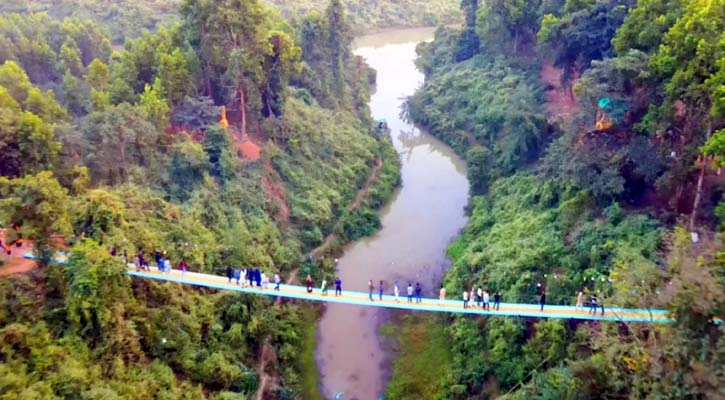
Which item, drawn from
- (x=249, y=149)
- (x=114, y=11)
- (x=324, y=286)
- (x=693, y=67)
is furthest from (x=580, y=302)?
(x=114, y=11)

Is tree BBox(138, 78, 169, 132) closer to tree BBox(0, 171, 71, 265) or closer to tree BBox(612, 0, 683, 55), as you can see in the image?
tree BBox(0, 171, 71, 265)

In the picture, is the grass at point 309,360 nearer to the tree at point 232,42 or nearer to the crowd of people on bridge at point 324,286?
the crowd of people on bridge at point 324,286

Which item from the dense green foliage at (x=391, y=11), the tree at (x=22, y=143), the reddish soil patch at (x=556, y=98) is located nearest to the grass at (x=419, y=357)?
the reddish soil patch at (x=556, y=98)

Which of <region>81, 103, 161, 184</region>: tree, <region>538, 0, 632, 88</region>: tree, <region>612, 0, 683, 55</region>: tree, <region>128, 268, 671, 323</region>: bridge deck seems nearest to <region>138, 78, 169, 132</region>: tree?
<region>81, 103, 161, 184</region>: tree

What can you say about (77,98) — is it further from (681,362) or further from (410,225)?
(681,362)

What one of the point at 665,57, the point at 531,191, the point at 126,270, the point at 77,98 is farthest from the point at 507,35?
the point at 126,270

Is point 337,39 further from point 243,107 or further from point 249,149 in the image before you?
point 249,149

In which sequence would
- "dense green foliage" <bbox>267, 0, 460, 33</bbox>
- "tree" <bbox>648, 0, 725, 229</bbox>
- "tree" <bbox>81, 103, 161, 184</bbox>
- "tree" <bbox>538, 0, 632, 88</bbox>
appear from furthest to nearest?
1. "dense green foliage" <bbox>267, 0, 460, 33</bbox>
2. "tree" <bbox>538, 0, 632, 88</bbox>
3. "tree" <bbox>81, 103, 161, 184</bbox>
4. "tree" <bbox>648, 0, 725, 229</bbox>
